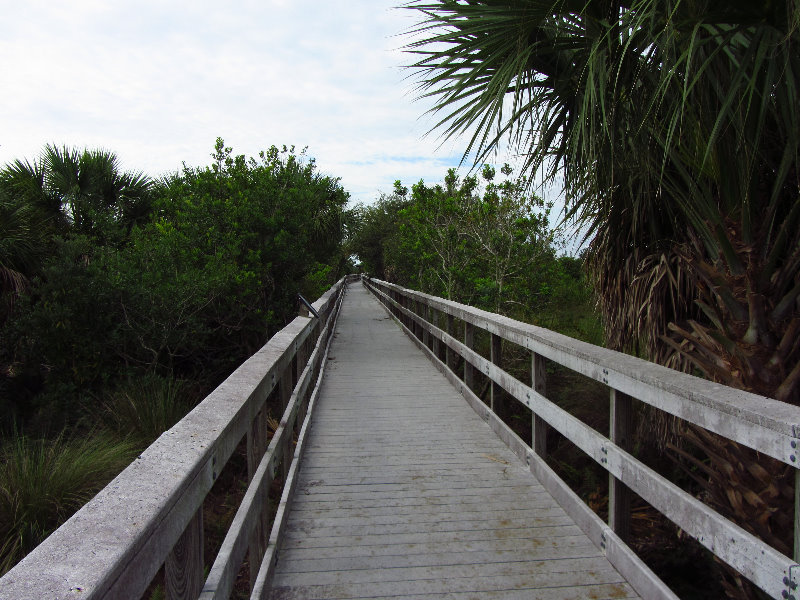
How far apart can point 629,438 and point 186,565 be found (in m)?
1.99

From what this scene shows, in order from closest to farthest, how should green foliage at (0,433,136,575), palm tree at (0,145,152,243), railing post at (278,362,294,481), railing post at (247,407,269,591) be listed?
railing post at (247,407,269,591) < railing post at (278,362,294,481) < green foliage at (0,433,136,575) < palm tree at (0,145,152,243)

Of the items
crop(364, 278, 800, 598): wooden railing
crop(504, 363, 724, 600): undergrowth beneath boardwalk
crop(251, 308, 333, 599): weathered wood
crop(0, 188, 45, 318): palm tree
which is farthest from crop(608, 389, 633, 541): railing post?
crop(0, 188, 45, 318): palm tree

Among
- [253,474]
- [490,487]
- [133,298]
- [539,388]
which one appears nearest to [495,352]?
[539,388]

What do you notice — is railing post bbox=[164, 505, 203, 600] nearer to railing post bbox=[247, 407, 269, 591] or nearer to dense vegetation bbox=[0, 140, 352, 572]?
railing post bbox=[247, 407, 269, 591]

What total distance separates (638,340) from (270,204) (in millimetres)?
7968

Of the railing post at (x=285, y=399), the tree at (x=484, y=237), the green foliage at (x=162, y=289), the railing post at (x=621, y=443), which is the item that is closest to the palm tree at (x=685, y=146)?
the railing post at (x=621, y=443)

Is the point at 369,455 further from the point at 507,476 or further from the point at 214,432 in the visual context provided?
the point at 214,432

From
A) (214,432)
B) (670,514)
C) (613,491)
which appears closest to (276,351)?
(214,432)

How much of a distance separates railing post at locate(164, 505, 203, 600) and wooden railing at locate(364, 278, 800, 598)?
1546mm

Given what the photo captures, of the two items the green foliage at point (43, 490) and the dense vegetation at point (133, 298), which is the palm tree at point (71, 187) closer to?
the dense vegetation at point (133, 298)

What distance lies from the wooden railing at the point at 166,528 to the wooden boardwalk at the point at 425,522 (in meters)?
0.43

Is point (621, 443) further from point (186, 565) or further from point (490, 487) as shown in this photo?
point (186, 565)

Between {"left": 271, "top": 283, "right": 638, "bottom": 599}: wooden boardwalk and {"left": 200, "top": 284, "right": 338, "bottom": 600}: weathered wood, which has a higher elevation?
{"left": 200, "top": 284, "right": 338, "bottom": 600}: weathered wood

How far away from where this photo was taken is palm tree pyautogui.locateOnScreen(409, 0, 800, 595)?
9.45 ft
